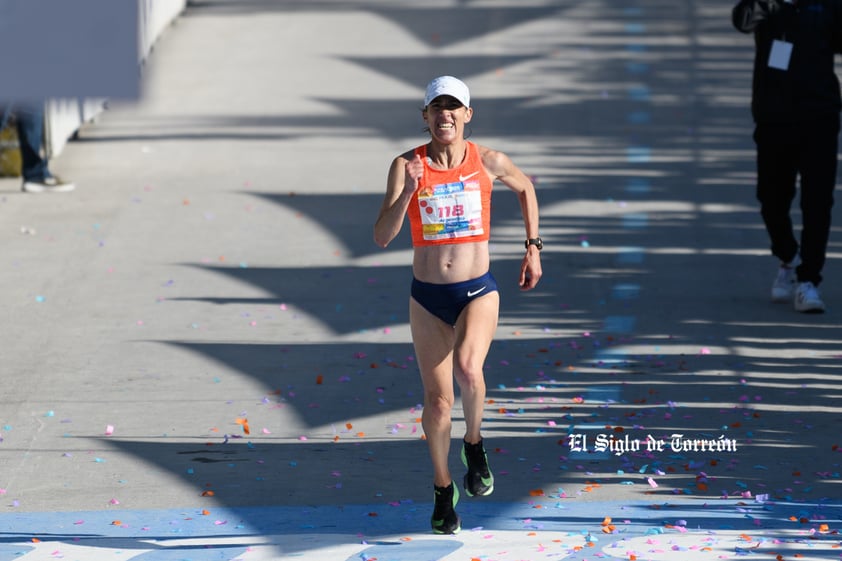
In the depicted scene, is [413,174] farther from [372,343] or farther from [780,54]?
[780,54]

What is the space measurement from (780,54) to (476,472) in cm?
422

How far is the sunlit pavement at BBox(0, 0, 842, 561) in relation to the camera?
676 cm

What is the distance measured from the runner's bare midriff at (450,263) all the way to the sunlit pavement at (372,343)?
1075 millimetres

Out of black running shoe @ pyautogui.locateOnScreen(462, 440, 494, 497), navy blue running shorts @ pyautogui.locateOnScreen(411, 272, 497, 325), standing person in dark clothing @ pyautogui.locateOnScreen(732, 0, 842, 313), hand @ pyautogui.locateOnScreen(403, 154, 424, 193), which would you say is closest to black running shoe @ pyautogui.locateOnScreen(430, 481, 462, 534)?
black running shoe @ pyautogui.locateOnScreen(462, 440, 494, 497)

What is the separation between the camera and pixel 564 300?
1062 cm

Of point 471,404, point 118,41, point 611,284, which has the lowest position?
point 611,284

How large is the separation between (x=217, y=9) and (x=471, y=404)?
656 inches

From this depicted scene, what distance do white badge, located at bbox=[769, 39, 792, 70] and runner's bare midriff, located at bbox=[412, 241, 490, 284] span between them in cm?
383

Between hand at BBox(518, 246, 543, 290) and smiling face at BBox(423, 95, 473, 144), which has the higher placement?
smiling face at BBox(423, 95, 473, 144)

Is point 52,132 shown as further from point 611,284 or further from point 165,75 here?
point 611,284

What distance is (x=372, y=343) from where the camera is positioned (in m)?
9.67

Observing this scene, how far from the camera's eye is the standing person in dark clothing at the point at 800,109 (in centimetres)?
960

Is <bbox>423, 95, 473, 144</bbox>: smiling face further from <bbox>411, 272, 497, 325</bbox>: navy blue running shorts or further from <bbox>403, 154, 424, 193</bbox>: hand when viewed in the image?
<bbox>411, 272, 497, 325</bbox>: navy blue running shorts

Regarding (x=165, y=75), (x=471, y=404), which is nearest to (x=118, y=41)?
(x=471, y=404)
